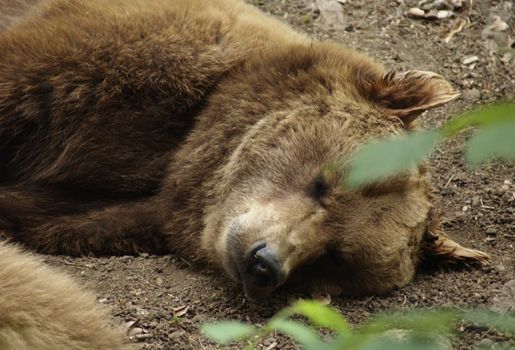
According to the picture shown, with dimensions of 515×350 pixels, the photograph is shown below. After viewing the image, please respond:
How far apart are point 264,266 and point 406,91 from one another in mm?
1302

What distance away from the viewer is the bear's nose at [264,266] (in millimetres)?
3990

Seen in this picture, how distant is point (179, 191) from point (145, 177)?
0.23 meters

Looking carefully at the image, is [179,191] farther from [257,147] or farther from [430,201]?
[430,201]

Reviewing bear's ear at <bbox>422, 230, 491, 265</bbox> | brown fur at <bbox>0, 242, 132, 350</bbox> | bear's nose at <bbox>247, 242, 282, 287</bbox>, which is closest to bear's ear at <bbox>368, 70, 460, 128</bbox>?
bear's ear at <bbox>422, 230, 491, 265</bbox>

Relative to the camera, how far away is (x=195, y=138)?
15.8 ft

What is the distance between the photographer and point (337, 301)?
4.40 m

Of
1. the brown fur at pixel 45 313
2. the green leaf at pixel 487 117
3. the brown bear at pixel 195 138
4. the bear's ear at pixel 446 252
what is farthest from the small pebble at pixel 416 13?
the green leaf at pixel 487 117

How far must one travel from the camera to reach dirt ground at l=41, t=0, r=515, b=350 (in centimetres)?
403

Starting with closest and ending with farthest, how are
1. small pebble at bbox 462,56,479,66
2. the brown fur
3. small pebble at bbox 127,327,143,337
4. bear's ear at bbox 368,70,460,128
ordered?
the brown fur, small pebble at bbox 127,327,143,337, bear's ear at bbox 368,70,460,128, small pebble at bbox 462,56,479,66

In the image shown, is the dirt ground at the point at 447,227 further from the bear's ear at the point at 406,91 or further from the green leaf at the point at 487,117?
the bear's ear at the point at 406,91

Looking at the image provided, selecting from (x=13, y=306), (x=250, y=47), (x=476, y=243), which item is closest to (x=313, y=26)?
(x=250, y=47)

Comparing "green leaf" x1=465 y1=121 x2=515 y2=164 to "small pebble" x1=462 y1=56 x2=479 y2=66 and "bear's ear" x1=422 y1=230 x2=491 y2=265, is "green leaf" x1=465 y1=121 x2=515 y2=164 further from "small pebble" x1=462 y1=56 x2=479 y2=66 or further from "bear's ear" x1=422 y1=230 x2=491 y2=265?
"small pebble" x1=462 y1=56 x2=479 y2=66

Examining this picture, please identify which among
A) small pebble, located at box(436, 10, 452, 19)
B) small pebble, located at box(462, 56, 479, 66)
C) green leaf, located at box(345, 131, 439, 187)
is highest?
green leaf, located at box(345, 131, 439, 187)

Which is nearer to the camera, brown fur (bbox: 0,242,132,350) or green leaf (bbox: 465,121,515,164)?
green leaf (bbox: 465,121,515,164)
